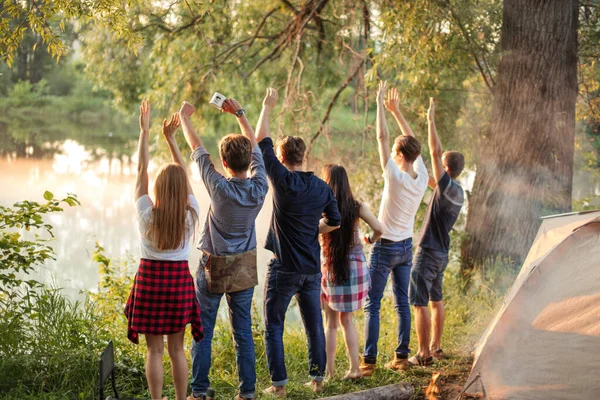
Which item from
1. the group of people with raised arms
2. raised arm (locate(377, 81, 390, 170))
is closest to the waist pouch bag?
the group of people with raised arms

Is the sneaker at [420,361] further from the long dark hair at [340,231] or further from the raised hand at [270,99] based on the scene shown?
the raised hand at [270,99]

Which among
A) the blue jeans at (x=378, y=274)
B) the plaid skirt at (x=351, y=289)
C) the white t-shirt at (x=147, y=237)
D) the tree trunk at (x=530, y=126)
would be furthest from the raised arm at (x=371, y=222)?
the tree trunk at (x=530, y=126)

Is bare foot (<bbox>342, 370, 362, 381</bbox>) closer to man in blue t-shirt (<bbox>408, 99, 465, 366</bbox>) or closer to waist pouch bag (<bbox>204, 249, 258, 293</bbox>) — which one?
man in blue t-shirt (<bbox>408, 99, 465, 366</bbox>)

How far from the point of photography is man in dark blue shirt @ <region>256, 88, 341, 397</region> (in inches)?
159

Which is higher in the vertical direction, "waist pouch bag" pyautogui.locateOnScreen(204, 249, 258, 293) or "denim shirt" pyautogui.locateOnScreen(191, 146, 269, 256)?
"denim shirt" pyautogui.locateOnScreen(191, 146, 269, 256)

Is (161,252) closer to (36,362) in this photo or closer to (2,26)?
(36,362)

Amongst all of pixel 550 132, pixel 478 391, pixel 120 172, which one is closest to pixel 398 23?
pixel 550 132

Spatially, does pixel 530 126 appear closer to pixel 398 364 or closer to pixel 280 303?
pixel 398 364

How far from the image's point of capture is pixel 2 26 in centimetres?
471

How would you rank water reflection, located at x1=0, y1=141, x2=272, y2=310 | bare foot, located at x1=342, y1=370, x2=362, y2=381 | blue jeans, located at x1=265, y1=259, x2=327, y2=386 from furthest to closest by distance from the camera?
water reflection, located at x1=0, y1=141, x2=272, y2=310, bare foot, located at x1=342, y1=370, x2=362, y2=381, blue jeans, located at x1=265, y1=259, x2=327, y2=386

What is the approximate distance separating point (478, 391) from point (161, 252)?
2.07 m

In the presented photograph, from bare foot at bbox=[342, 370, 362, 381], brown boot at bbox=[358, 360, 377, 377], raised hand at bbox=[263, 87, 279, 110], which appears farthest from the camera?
brown boot at bbox=[358, 360, 377, 377]

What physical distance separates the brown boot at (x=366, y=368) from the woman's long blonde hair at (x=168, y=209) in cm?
187

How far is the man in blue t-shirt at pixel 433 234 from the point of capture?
504cm
